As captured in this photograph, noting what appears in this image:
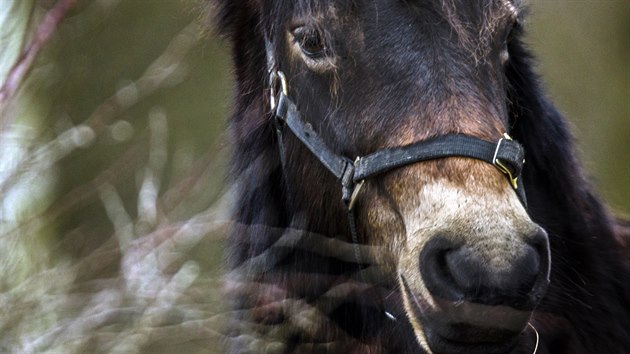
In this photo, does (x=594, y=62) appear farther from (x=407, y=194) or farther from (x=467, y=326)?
(x=467, y=326)

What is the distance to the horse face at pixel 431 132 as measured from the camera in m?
2.35

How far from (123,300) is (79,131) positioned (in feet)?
2.00

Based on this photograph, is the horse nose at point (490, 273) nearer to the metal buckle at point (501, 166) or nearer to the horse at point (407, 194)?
the horse at point (407, 194)

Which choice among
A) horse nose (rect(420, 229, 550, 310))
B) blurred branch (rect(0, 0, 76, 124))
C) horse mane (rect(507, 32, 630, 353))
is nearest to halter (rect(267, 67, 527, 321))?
horse nose (rect(420, 229, 550, 310))

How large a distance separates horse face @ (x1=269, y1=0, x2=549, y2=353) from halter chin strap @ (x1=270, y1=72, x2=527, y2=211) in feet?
0.09

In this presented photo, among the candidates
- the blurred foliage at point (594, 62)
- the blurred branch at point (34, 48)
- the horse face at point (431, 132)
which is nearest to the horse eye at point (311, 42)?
the horse face at point (431, 132)

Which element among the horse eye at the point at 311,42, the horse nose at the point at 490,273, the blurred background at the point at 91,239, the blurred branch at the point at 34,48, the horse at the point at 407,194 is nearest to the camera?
the blurred branch at the point at 34,48

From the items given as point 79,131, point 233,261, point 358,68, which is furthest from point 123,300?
point 233,261

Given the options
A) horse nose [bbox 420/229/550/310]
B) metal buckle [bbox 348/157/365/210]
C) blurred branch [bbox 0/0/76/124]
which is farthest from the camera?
metal buckle [bbox 348/157/365/210]

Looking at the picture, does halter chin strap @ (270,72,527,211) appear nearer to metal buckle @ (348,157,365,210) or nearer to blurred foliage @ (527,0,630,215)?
metal buckle @ (348,157,365,210)

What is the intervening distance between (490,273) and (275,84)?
1.15 metres

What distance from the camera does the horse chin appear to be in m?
2.36

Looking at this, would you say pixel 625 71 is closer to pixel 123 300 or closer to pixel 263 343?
pixel 263 343

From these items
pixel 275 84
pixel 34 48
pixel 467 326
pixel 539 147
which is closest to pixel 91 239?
pixel 275 84
